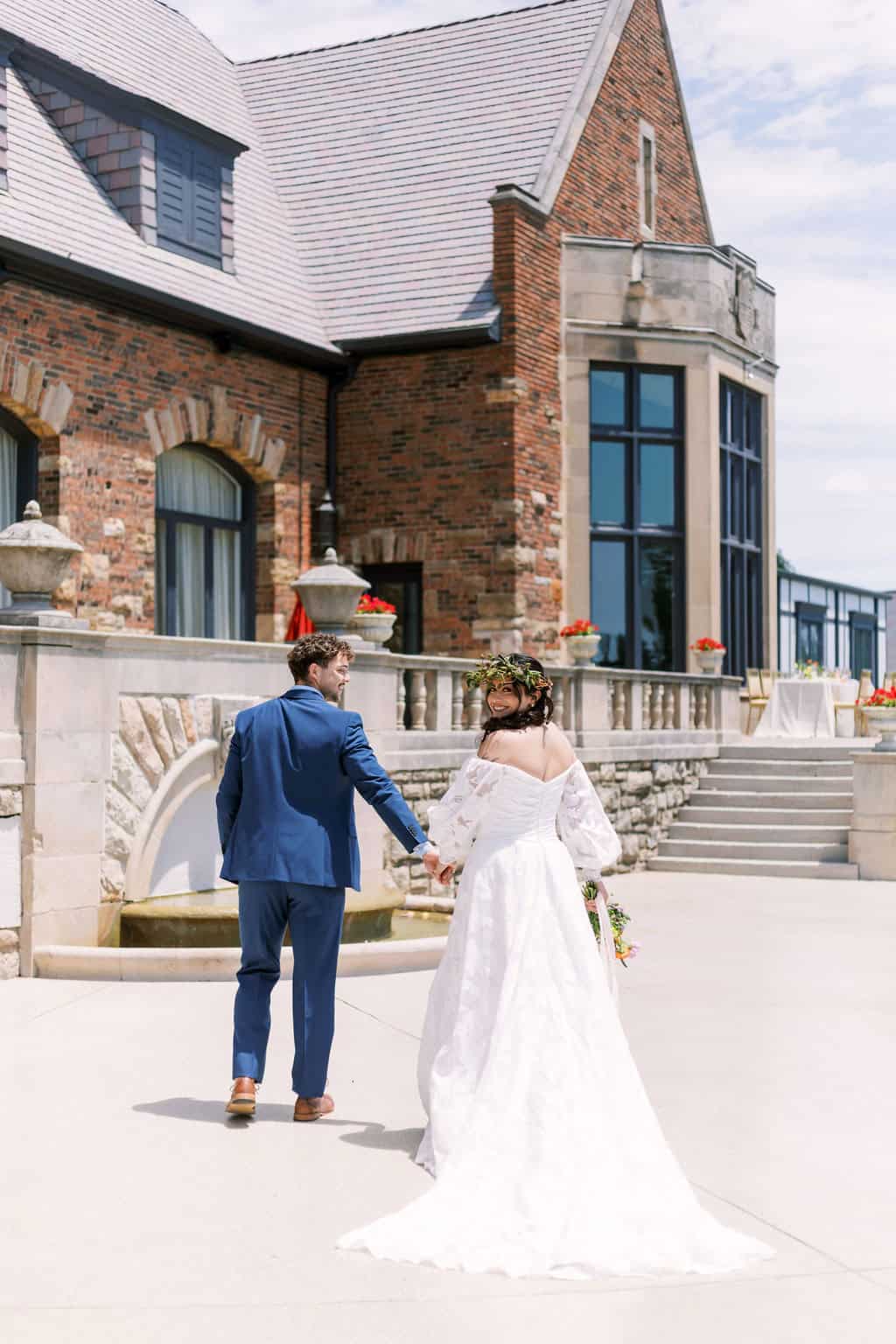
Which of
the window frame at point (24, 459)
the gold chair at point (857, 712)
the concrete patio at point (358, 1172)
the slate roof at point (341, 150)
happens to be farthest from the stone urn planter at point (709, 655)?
the concrete patio at point (358, 1172)

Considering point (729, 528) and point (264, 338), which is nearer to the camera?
point (264, 338)

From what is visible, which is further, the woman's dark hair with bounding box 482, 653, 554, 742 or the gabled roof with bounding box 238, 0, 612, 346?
the gabled roof with bounding box 238, 0, 612, 346

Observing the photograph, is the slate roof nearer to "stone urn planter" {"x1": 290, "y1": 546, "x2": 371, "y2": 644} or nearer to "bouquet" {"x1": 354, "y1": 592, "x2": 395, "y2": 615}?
"bouquet" {"x1": 354, "y1": 592, "x2": 395, "y2": 615}

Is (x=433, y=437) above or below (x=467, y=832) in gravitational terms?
above

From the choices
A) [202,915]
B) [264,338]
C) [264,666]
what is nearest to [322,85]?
[264,338]

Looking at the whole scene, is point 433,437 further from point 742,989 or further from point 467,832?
point 467,832

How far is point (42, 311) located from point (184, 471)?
2.85 meters

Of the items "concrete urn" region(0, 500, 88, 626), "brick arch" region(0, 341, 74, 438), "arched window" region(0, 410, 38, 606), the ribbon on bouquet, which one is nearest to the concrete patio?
the ribbon on bouquet

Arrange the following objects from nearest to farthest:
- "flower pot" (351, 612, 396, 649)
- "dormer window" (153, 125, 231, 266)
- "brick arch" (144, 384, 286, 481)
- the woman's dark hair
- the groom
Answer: the woman's dark hair < the groom < "flower pot" (351, 612, 396, 649) < "brick arch" (144, 384, 286, 481) < "dormer window" (153, 125, 231, 266)

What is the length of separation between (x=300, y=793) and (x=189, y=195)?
1366cm

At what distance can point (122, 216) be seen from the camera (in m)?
17.4

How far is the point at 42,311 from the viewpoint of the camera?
1553cm

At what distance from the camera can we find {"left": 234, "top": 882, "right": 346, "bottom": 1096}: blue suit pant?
5.97m

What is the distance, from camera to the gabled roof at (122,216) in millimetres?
15977
